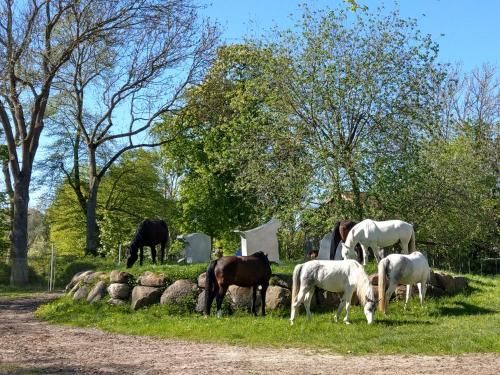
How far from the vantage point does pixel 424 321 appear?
13.6 metres

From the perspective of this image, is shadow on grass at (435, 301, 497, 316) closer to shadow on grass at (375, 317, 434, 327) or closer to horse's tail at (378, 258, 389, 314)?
shadow on grass at (375, 317, 434, 327)

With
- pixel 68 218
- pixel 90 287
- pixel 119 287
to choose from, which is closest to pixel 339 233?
pixel 119 287

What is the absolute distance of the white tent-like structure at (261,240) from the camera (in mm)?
18516

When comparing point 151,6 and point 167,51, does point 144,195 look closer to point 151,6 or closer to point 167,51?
point 167,51

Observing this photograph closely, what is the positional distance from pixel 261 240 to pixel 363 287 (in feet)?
18.7

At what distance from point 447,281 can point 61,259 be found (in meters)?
21.2

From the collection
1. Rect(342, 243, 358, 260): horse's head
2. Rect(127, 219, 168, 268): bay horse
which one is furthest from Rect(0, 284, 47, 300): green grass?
Rect(342, 243, 358, 260): horse's head

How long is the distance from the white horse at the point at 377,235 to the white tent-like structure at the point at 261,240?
2.99 m

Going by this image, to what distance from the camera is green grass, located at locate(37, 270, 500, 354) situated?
440 inches

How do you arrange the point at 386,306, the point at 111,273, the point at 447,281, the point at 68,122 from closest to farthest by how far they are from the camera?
the point at 386,306 < the point at 447,281 < the point at 111,273 < the point at 68,122

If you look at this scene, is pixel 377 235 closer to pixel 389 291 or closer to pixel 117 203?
pixel 389 291

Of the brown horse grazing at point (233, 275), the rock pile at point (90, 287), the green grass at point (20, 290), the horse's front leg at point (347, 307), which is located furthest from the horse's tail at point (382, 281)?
the green grass at point (20, 290)

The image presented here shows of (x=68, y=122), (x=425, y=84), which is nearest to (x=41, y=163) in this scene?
(x=68, y=122)

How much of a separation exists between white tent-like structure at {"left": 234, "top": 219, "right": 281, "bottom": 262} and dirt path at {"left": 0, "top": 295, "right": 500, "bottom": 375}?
6012mm
